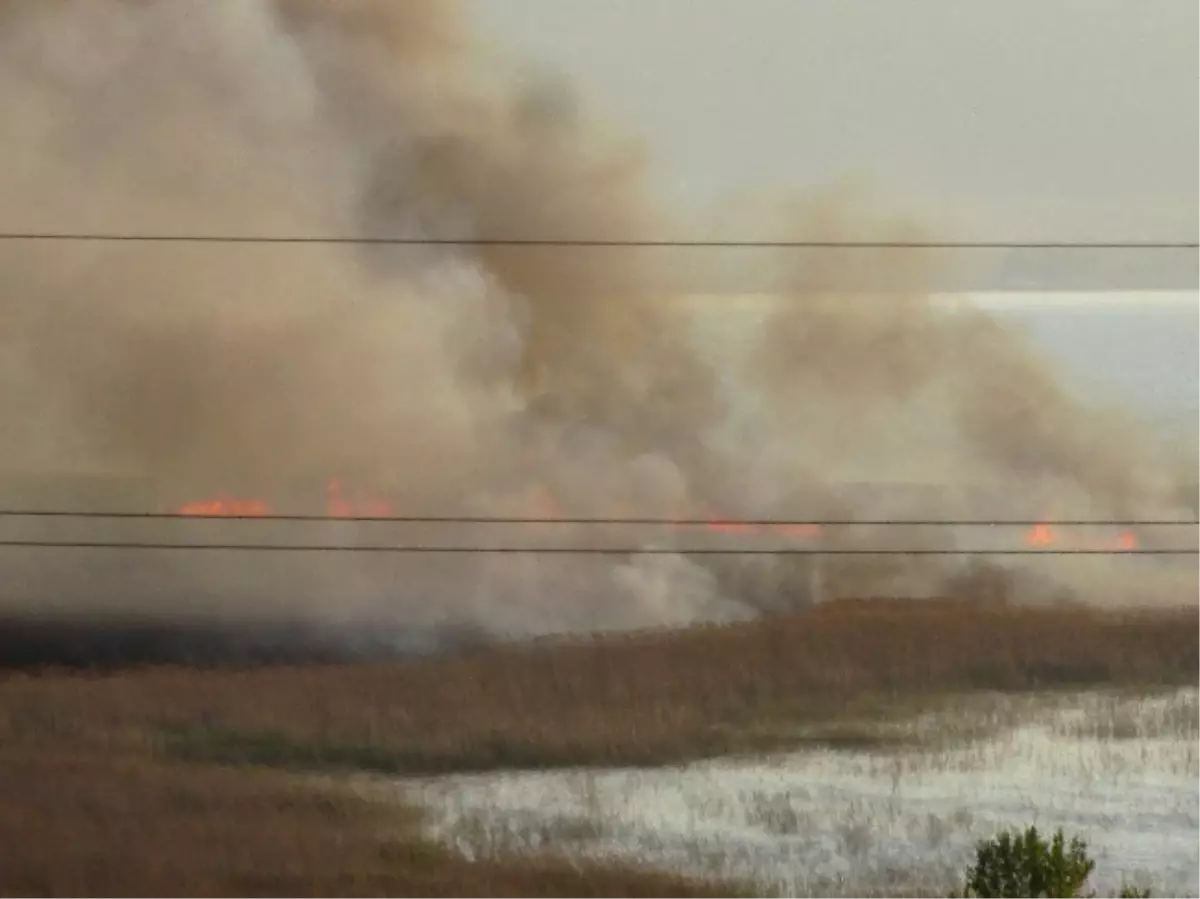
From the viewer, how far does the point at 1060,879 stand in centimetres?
139

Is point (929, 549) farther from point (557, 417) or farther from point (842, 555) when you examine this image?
point (557, 417)

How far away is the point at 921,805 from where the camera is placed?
148 cm

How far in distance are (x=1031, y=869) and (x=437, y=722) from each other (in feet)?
2.33

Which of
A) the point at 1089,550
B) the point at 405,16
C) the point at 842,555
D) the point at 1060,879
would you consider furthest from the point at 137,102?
the point at 1060,879

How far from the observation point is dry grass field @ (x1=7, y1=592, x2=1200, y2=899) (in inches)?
58.3

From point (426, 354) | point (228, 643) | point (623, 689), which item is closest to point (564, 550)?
point (623, 689)

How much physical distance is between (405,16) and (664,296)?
17.9 inches

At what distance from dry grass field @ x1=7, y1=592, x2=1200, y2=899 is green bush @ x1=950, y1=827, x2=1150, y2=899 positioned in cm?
18

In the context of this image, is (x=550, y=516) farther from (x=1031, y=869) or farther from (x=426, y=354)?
(x=1031, y=869)

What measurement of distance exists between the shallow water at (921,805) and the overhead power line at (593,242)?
0.54m

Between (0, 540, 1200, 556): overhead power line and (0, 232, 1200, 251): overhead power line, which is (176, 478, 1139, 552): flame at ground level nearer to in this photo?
(0, 540, 1200, 556): overhead power line

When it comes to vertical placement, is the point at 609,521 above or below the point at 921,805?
above

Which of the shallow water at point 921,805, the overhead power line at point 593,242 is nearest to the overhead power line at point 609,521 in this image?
the shallow water at point 921,805

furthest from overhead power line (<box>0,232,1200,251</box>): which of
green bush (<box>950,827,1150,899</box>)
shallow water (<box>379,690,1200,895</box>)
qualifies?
green bush (<box>950,827,1150,899</box>)
